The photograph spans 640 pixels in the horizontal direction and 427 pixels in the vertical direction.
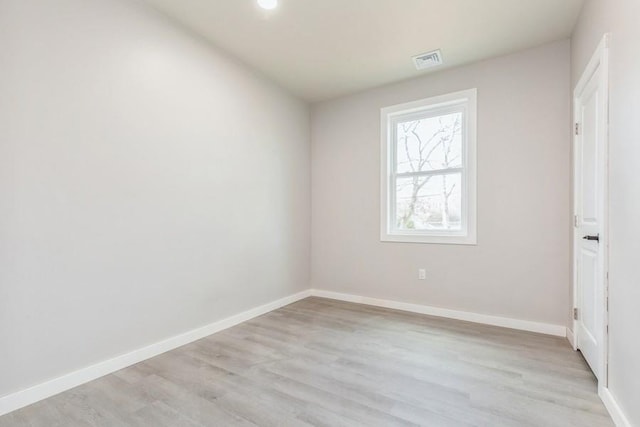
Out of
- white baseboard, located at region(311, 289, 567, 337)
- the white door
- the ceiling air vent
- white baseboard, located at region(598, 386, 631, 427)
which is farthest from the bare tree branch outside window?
white baseboard, located at region(598, 386, 631, 427)

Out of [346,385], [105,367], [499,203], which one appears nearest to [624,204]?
[499,203]

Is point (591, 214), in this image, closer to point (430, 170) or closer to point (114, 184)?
point (430, 170)

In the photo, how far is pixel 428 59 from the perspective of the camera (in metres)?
3.27

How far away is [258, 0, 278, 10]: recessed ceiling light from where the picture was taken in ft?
7.95

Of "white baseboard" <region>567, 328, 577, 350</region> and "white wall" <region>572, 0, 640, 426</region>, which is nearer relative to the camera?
"white wall" <region>572, 0, 640, 426</region>

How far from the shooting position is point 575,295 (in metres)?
2.66

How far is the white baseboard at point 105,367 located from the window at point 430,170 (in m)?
2.13

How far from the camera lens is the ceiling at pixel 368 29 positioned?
8.20 ft

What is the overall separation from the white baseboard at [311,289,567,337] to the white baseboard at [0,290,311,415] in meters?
1.37

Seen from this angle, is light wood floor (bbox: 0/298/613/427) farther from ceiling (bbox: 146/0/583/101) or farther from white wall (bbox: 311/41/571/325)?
ceiling (bbox: 146/0/583/101)

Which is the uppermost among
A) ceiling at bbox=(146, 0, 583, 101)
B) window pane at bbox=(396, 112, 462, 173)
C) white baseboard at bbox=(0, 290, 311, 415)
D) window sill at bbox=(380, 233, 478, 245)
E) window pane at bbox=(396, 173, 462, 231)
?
ceiling at bbox=(146, 0, 583, 101)

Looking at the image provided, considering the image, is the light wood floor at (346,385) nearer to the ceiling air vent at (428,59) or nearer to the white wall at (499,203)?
the white wall at (499,203)

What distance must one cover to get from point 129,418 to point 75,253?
109 centimetres

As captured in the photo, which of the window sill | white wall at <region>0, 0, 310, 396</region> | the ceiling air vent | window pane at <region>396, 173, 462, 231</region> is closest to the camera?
white wall at <region>0, 0, 310, 396</region>
